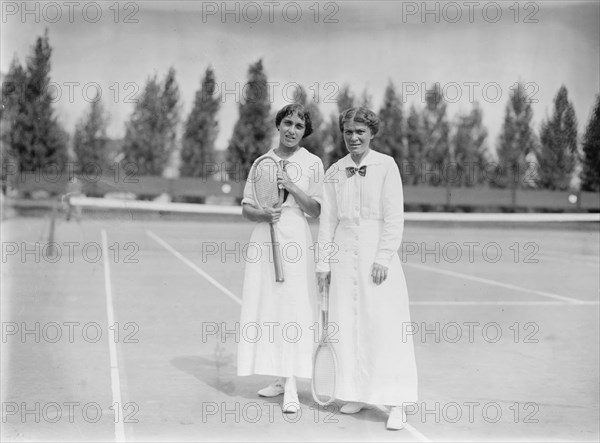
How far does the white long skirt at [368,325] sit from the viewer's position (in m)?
4.50

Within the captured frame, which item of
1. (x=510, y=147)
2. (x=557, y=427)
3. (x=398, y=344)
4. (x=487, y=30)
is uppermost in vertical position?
(x=487, y=30)

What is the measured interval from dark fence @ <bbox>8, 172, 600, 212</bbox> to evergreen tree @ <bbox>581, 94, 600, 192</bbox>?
4.72 metres

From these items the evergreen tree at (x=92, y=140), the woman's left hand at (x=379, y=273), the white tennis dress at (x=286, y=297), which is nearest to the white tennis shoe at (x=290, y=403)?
the white tennis dress at (x=286, y=297)

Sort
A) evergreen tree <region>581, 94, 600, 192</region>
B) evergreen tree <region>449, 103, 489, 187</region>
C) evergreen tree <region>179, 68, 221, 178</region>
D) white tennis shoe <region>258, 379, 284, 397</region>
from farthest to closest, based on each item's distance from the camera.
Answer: evergreen tree <region>179, 68, 221, 178</region> < evergreen tree <region>449, 103, 489, 187</region> < evergreen tree <region>581, 94, 600, 192</region> < white tennis shoe <region>258, 379, 284, 397</region>

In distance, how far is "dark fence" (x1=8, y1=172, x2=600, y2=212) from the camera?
71.7 ft

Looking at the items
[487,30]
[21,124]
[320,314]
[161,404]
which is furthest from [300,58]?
[21,124]

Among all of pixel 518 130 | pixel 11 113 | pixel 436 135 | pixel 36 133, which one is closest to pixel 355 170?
pixel 518 130

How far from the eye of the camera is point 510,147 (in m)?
13.4

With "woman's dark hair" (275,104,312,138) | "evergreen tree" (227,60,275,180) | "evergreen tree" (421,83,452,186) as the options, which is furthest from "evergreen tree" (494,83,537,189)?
"evergreen tree" (227,60,275,180)

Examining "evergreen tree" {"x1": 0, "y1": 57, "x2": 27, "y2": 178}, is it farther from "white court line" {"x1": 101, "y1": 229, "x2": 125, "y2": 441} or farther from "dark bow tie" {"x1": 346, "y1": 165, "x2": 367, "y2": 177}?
"dark bow tie" {"x1": 346, "y1": 165, "x2": 367, "y2": 177}

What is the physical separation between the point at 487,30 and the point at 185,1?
3.22 meters

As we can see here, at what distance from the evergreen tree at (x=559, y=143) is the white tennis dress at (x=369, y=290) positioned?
3.21 meters

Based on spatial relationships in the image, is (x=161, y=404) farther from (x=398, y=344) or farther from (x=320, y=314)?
(x=398, y=344)

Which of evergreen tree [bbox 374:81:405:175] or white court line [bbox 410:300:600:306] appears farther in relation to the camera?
evergreen tree [bbox 374:81:405:175]
